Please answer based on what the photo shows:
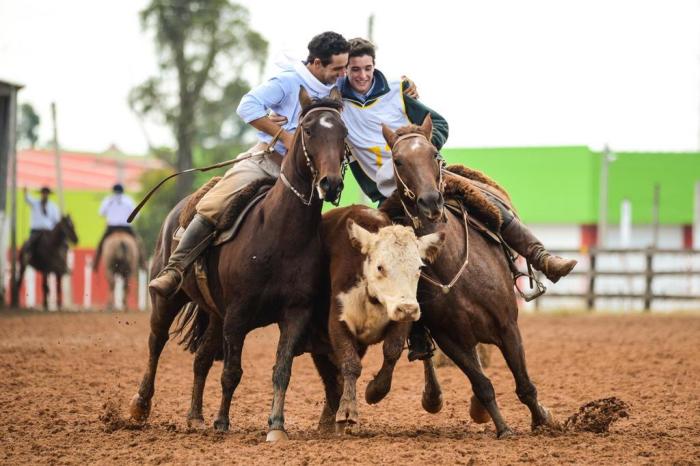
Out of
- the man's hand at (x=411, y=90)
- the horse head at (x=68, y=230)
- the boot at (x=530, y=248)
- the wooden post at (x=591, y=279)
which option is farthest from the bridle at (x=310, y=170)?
the wooden post at (x=591, y=279)

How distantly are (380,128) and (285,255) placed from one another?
146cm

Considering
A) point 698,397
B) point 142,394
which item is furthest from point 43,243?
point 698,397

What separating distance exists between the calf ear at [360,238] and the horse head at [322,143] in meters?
0.24

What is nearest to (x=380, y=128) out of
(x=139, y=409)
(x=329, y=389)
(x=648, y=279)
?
(x=329, y=389)

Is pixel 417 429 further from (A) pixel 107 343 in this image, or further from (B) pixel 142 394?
(A) pixel 107 343

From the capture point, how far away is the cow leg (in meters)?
6.79

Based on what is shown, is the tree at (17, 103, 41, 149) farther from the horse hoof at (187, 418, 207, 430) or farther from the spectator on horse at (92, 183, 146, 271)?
the horse hoof at (187, 418, 207, 430)

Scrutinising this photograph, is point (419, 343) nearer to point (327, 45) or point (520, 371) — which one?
point (520, 371)

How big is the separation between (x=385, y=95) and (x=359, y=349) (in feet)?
6.39

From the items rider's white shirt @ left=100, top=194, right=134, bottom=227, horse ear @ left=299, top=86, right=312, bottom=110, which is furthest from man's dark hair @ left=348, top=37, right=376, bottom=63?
rider's white shirt @ left=100, top=194, right=134, bottom=227

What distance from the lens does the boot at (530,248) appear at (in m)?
7.69

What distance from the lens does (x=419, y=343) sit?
24.1ft

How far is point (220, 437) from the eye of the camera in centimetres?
705

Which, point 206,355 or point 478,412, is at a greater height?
point 206,355
